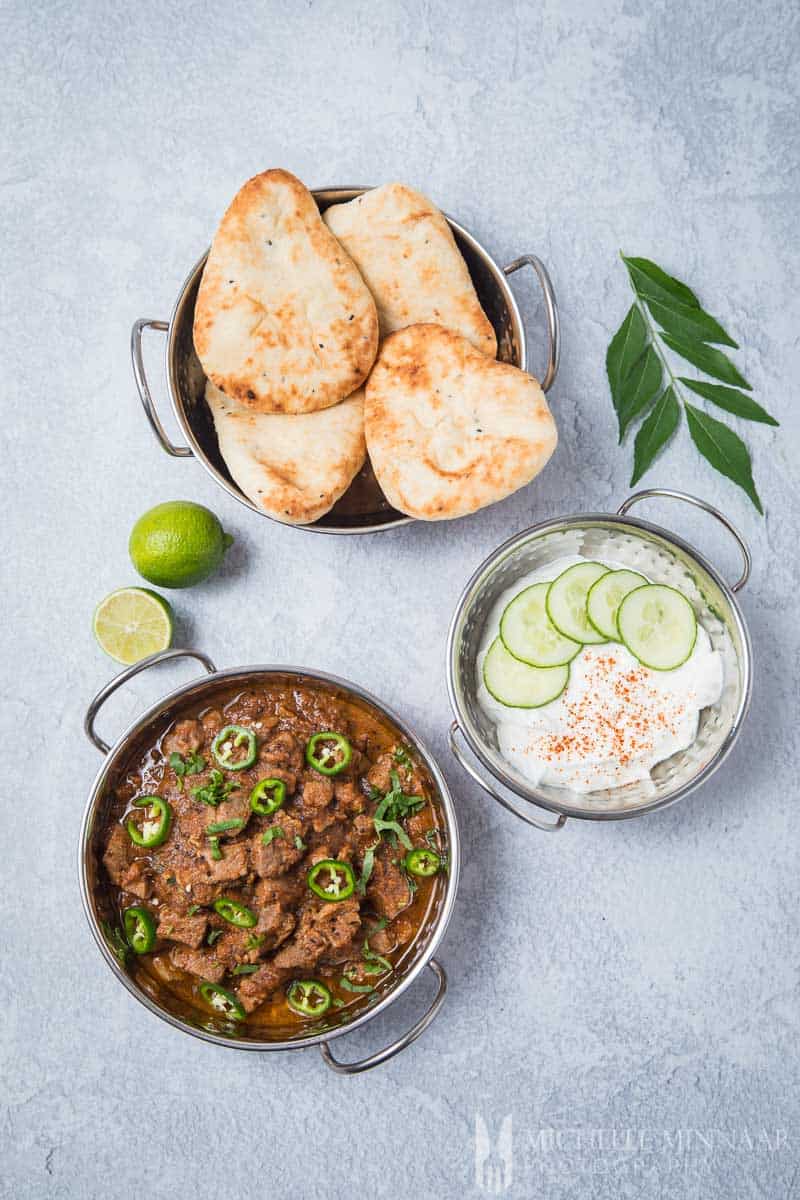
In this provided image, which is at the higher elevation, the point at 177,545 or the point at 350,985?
the point at 177,545

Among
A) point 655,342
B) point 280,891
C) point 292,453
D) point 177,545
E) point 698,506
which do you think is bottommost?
point 280,891

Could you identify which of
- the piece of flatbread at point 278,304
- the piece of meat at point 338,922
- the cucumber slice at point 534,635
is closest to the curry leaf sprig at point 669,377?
the cucumber slice at point 534,635

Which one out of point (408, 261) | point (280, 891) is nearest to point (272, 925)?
point (280, 891)

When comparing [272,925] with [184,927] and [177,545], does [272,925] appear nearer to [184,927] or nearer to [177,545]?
[184,927]

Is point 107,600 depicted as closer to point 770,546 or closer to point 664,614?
point 664,614

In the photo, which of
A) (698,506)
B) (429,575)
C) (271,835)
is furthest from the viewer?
(429,575)
